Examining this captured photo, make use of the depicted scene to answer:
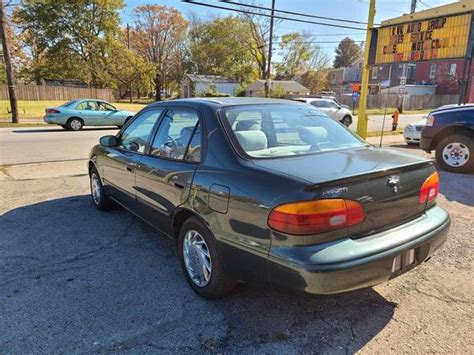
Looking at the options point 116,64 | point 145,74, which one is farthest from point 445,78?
point 116,64

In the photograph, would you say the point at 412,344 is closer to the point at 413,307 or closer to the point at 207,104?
the point at 413,307

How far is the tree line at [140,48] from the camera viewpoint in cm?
4547

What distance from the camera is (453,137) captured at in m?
7.55

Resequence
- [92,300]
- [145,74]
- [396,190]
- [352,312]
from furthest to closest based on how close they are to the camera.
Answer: [145,74] → [92,300] → [352,312] → [396,190]

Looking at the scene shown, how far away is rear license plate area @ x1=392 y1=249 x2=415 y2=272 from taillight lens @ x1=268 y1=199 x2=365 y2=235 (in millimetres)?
476

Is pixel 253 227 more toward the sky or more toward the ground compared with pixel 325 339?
more toward the sky

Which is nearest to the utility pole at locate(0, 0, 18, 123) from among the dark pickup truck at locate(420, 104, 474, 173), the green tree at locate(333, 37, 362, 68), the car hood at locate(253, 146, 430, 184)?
the dark pickup truck at locate(420, 104, 474, 173)

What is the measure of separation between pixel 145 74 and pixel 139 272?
50.9 m

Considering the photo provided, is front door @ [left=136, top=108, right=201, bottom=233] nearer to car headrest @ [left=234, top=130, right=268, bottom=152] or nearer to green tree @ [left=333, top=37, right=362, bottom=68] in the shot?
car headrest @ [left=234, top=130, right=268, bottom=152]

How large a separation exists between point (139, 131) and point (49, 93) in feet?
131

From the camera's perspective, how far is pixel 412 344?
2.49 metres

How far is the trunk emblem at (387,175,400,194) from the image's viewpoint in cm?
258

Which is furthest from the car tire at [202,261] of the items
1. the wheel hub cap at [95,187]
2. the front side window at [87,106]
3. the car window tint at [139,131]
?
the front side window at [87,106]

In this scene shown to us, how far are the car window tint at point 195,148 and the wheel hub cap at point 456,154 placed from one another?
647 centimetres
